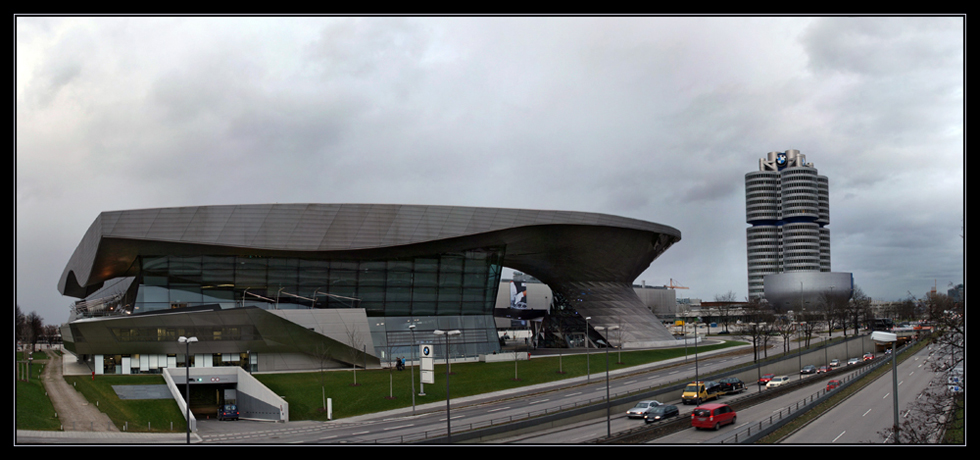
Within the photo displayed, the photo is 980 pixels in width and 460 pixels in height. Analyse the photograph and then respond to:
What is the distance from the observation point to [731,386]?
157 ft

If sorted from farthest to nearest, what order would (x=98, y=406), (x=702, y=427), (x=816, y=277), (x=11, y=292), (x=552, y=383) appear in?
(x=816, y=277)
(x=552, y=383)
(x=98, y=406)
(x=702, y=427)
(x=11, y=292)

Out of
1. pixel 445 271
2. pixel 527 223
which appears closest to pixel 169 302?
pixel 445 271

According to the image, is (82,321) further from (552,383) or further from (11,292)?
(11,292)

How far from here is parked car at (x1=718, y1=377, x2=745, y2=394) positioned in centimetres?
4669

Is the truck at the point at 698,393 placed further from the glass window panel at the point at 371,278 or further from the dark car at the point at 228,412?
the glass window panel at the point at 371,278

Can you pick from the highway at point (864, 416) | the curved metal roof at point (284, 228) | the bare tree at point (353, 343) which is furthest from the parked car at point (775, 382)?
the bare tree at point (353, 343)

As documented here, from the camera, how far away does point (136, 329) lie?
178ft

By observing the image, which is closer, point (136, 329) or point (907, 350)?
point (136, 329)

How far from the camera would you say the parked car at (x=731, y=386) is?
→ 153 feet

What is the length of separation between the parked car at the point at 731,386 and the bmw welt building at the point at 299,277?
78.5 feet

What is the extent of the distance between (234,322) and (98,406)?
15.4 m

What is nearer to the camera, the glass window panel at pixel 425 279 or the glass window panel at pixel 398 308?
the glass window panel at pixel 398 308

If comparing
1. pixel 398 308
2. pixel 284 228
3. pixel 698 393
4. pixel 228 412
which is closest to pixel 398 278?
pixel 398 308

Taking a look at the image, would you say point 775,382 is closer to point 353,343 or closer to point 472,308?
point 472,308
